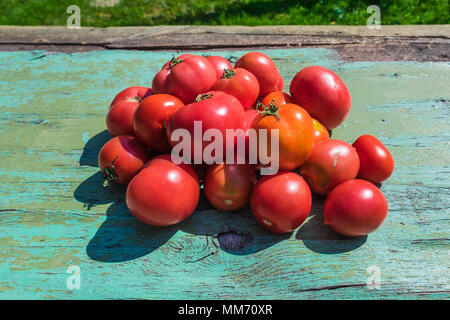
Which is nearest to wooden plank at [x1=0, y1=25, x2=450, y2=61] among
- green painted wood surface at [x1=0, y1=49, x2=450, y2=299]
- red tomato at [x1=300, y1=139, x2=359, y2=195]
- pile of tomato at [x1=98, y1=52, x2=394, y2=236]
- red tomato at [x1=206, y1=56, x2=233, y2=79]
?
green painted wood surface at [x1=0, y1=49, x2=450, y2=299]

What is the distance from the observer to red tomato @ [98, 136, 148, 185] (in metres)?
1.35

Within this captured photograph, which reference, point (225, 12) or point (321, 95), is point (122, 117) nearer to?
point (321, 95)

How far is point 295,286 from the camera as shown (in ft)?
3.70

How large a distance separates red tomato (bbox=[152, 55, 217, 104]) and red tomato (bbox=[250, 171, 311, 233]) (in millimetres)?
437

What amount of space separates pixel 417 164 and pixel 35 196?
1518 millimetres

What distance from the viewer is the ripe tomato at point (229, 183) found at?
49.3 inches

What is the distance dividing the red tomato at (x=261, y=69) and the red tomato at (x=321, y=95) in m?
0.12

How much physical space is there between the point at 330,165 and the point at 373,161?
0.18 metres

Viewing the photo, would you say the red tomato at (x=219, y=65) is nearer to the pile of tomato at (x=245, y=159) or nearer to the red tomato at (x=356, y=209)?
the pile of tomato at (x=245, y=159)

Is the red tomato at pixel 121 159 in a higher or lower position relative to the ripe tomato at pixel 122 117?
lower

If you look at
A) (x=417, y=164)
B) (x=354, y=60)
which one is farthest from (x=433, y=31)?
(x=417, y=164)

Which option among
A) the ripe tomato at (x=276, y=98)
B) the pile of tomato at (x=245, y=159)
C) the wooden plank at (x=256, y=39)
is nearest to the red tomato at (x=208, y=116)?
the pile of tomato at (x=245, y=159)

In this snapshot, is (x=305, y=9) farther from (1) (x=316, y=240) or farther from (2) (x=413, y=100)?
(1) (x=316, y=240)
